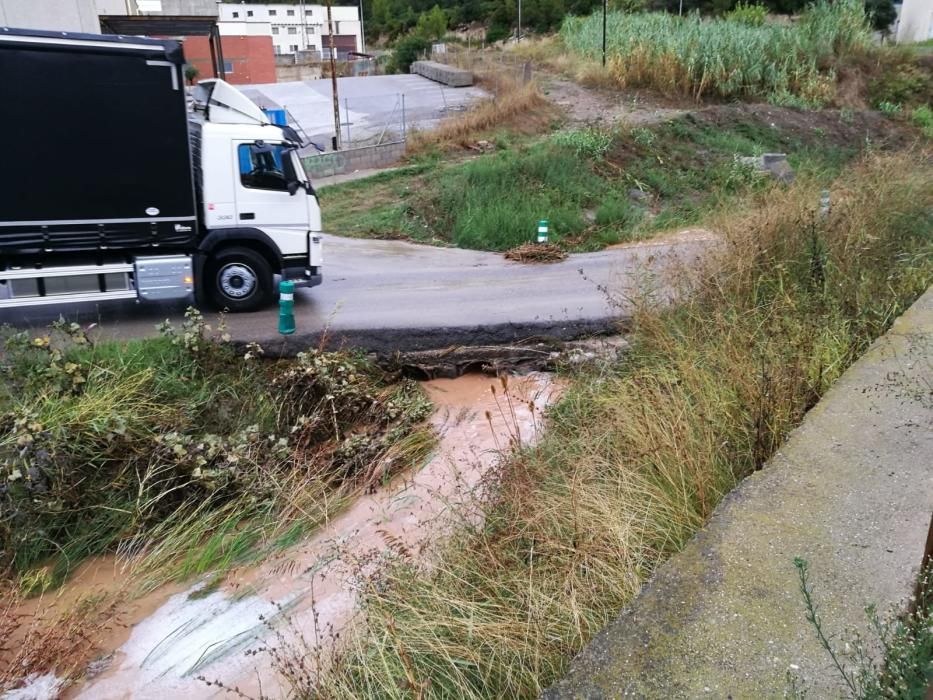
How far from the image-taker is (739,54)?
23797mm

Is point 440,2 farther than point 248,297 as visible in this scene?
Yes

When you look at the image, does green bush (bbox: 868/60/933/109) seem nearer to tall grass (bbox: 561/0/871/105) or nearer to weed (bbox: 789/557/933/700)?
tall grass (bbox: 561/0/871/105)

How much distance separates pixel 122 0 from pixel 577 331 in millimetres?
21622

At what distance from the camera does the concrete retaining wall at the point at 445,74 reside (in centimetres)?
3119

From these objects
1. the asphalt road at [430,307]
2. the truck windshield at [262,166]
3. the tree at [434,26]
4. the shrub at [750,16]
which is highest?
the tree at [434,26]

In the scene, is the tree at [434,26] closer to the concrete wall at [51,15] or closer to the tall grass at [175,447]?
the concrete wall at [51,15]

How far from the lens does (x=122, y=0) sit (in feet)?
78.2

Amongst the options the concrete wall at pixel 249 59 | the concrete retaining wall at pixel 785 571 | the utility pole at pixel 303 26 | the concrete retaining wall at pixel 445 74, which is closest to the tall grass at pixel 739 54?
the concrete retaining wall at pixel 445 74

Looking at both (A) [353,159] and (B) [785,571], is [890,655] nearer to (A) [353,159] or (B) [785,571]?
(B) [785,571]

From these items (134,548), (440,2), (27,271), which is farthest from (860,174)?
(440,2)

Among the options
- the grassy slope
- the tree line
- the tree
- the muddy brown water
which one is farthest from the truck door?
the tree

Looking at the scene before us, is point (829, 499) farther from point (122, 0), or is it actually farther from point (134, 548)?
point (122, 0)

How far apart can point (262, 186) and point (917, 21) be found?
41.5 m

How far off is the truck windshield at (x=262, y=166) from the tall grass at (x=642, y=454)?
4.78m
